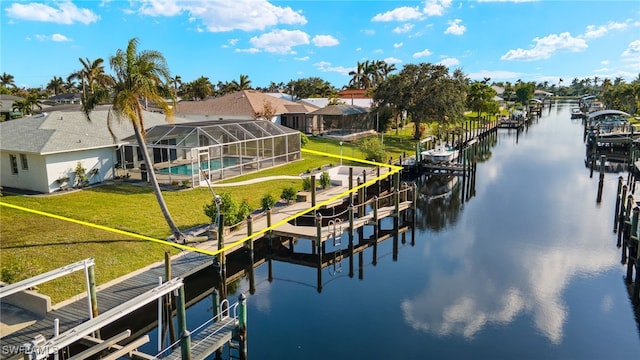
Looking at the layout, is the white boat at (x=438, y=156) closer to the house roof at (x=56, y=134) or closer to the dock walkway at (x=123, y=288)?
the dock walkway at (x=123, y=288)

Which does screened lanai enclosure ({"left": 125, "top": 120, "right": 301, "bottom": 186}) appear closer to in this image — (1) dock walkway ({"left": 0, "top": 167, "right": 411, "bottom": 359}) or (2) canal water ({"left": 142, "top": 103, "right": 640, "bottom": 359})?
(1) dock walkway ({"left": 0, "top": 167, "right": 411, "bottom": 359})

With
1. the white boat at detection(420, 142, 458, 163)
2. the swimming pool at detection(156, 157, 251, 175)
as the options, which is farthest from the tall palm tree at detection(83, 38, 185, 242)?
the white boat at detection(420, 142, 458, 163)

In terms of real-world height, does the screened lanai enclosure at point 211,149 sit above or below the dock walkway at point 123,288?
above

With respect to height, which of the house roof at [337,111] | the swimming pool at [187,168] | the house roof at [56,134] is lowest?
the swimming pool at [187,168]

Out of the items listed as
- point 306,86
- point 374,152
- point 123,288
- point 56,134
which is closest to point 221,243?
point 123,288

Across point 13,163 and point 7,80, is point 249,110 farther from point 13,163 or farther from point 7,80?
point 7,80

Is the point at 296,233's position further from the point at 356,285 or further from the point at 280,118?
the point at 280,118

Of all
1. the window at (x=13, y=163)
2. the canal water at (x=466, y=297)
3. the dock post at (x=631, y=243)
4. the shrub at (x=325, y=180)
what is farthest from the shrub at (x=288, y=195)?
the window at (x=13, y=163)
